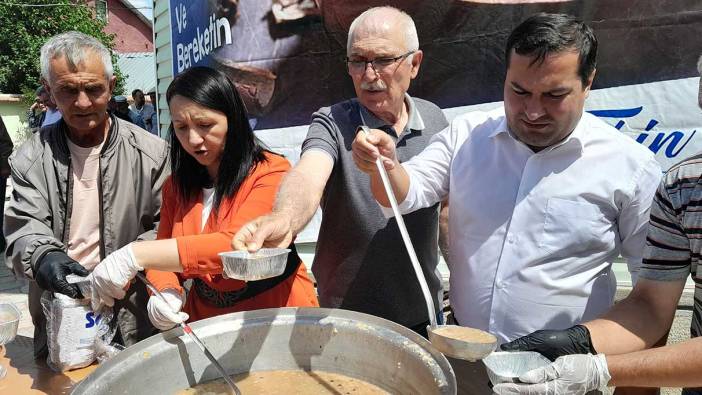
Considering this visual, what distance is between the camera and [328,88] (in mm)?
3682

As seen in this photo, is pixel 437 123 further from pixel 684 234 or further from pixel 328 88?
pixel 328 88

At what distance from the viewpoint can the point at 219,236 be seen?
140 centimetres

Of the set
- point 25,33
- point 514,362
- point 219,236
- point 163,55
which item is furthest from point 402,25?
point 25,33

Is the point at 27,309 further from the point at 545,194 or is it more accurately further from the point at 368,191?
the point at 545,194

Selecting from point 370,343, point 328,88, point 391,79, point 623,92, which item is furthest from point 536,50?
point 328,88

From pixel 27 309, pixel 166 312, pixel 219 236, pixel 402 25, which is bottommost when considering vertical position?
pixel 27 309

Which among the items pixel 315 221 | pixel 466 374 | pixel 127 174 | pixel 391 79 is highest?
pixel 391 79

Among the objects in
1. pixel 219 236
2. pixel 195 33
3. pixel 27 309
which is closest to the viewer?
pixel 219 236

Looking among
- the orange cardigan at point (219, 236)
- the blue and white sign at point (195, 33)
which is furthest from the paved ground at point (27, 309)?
the blue and white sign at point (195, 33)

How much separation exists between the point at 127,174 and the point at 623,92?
2468mm

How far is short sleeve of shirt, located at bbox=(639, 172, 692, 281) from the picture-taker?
1.17 meters

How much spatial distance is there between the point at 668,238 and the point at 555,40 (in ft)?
1.75

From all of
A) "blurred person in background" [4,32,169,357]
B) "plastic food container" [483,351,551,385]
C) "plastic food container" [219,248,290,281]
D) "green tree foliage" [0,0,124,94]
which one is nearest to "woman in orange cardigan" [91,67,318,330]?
"blurred person in background" [4,32,169,357]

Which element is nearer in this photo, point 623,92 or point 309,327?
point 309,327
